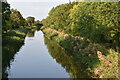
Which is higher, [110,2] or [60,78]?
[110,2]

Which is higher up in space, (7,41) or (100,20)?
(100,20)

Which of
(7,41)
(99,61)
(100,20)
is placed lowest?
(99,61)

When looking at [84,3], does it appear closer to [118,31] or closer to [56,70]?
[118,31]

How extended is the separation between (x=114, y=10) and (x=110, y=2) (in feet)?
3.97

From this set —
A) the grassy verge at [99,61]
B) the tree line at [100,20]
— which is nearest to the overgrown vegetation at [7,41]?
the grassy verge at [99,61]

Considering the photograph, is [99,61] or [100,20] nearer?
[99,61]

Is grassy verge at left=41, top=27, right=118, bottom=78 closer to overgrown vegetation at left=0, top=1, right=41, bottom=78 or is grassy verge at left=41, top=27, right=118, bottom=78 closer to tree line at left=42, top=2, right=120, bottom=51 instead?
tree line at left=42, top=2, right=120, bottom=51

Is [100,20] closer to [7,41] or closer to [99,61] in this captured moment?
[99,61]

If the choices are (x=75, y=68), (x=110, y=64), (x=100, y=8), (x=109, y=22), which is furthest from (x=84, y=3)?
(x=110, y=64)

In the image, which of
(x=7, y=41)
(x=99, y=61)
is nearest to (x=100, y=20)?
(x=99, y=61)

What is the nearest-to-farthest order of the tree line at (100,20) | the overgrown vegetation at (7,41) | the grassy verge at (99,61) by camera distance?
1. the grassy verge at (99,61)
2. the tree line at (100,20)
3. the overgrown vegetation at (7,41)

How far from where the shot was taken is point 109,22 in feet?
66.1

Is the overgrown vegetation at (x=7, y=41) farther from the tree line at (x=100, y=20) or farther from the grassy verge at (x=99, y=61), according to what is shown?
the tree line at (x=100, y=20)

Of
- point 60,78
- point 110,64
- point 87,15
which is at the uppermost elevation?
point 87,15
